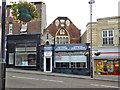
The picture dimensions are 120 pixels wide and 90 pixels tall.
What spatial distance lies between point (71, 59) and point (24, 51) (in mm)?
7902

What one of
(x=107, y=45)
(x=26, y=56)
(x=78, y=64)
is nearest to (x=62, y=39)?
(x=78, y=64)

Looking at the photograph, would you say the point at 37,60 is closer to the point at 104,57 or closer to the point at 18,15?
the point at 104,57

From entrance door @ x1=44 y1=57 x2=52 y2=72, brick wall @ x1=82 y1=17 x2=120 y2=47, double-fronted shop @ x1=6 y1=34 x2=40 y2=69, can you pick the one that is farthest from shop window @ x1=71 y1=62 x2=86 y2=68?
double-fronted shop @ x1=6 y1=34 x2=40 y2=69

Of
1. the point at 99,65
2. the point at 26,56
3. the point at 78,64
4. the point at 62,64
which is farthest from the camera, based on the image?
the point at 26,56

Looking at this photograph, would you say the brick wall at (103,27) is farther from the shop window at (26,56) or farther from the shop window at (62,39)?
the shop window at (26,56)

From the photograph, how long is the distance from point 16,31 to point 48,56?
7.56 metres

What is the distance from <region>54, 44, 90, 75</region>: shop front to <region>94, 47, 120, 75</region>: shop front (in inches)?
58.0

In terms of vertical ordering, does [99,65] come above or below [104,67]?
above

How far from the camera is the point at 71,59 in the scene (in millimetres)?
24234

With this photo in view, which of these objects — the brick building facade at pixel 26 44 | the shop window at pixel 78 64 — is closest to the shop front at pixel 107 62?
the shop window at pixel 78 64

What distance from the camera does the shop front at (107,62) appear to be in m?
22.0

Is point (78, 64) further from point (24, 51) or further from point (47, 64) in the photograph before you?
point (24, 51)

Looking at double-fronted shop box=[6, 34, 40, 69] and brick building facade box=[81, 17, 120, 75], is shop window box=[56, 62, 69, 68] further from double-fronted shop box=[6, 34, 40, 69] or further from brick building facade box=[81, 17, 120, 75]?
brick building facade box=[81, 17, 120, 75]

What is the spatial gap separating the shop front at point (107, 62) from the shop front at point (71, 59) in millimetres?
1473
